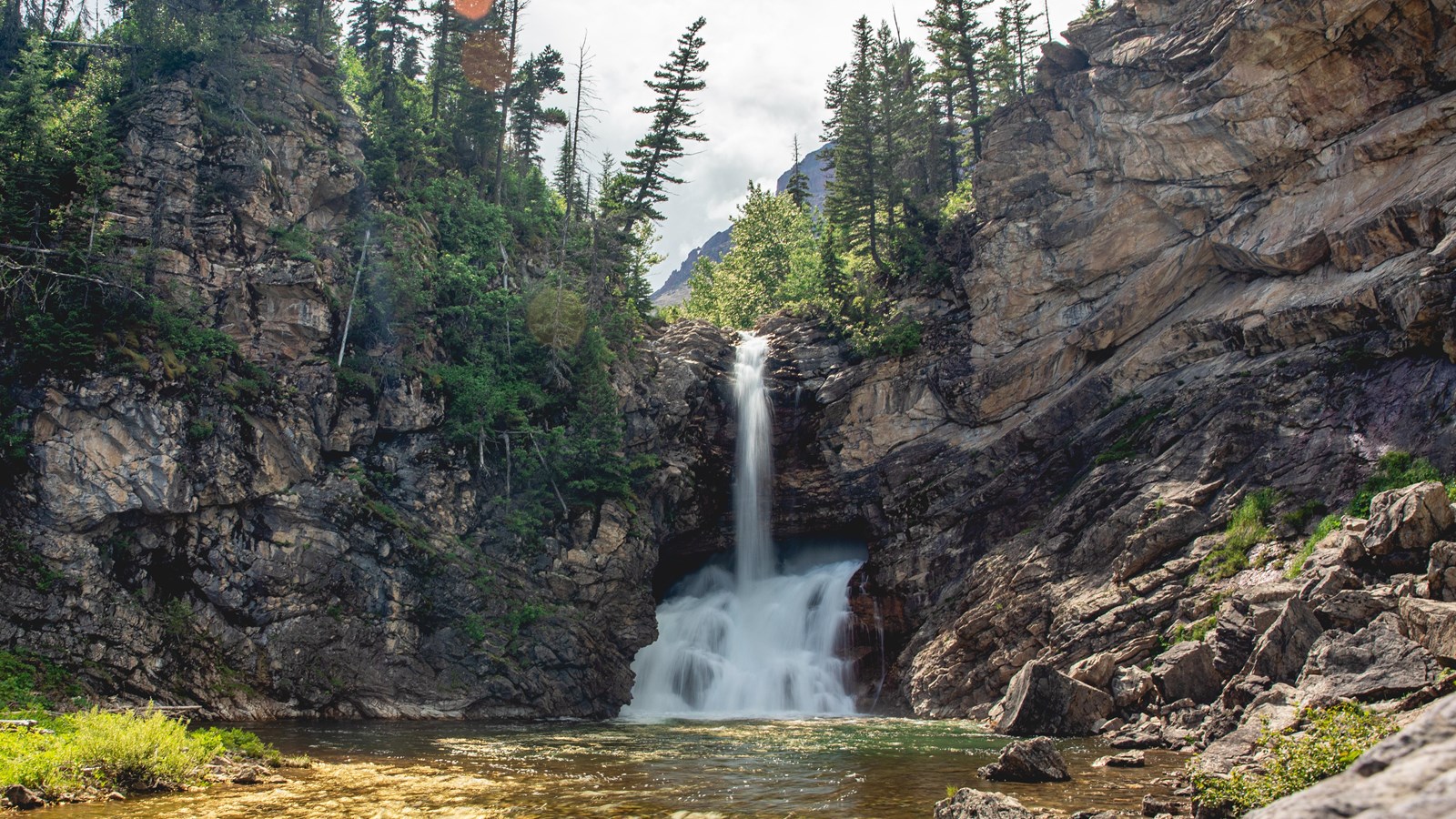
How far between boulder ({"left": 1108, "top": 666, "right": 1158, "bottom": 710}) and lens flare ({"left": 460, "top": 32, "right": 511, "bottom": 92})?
121 ft

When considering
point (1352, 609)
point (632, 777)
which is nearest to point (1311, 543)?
point (1352, 609)

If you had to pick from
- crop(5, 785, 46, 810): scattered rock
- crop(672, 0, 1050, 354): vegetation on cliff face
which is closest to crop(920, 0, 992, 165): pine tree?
crop(672, 0, 1050, 354): vegetation on cliff face

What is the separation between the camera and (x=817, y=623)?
109 feet

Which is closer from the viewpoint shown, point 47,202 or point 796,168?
point 47,202

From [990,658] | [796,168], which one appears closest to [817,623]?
[990,658]

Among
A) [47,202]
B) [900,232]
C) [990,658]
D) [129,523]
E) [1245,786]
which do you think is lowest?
[990,658]

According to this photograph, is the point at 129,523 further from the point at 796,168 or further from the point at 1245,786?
the point at 796,168

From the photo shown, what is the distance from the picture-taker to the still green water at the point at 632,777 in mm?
10992

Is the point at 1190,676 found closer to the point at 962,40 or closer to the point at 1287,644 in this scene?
the point at 1287,644

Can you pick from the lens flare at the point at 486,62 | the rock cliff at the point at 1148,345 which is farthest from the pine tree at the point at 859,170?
the lens flare at the point at 486,62

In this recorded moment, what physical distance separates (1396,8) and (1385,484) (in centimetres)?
1371

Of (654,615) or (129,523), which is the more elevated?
(129,523)

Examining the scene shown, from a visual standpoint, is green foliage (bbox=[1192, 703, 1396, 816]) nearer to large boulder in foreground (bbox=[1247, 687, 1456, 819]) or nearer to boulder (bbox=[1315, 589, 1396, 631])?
large boulder in foreground (bbox=[1247, 687, 1456, 819])

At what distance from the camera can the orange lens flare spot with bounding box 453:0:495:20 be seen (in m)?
43.0
